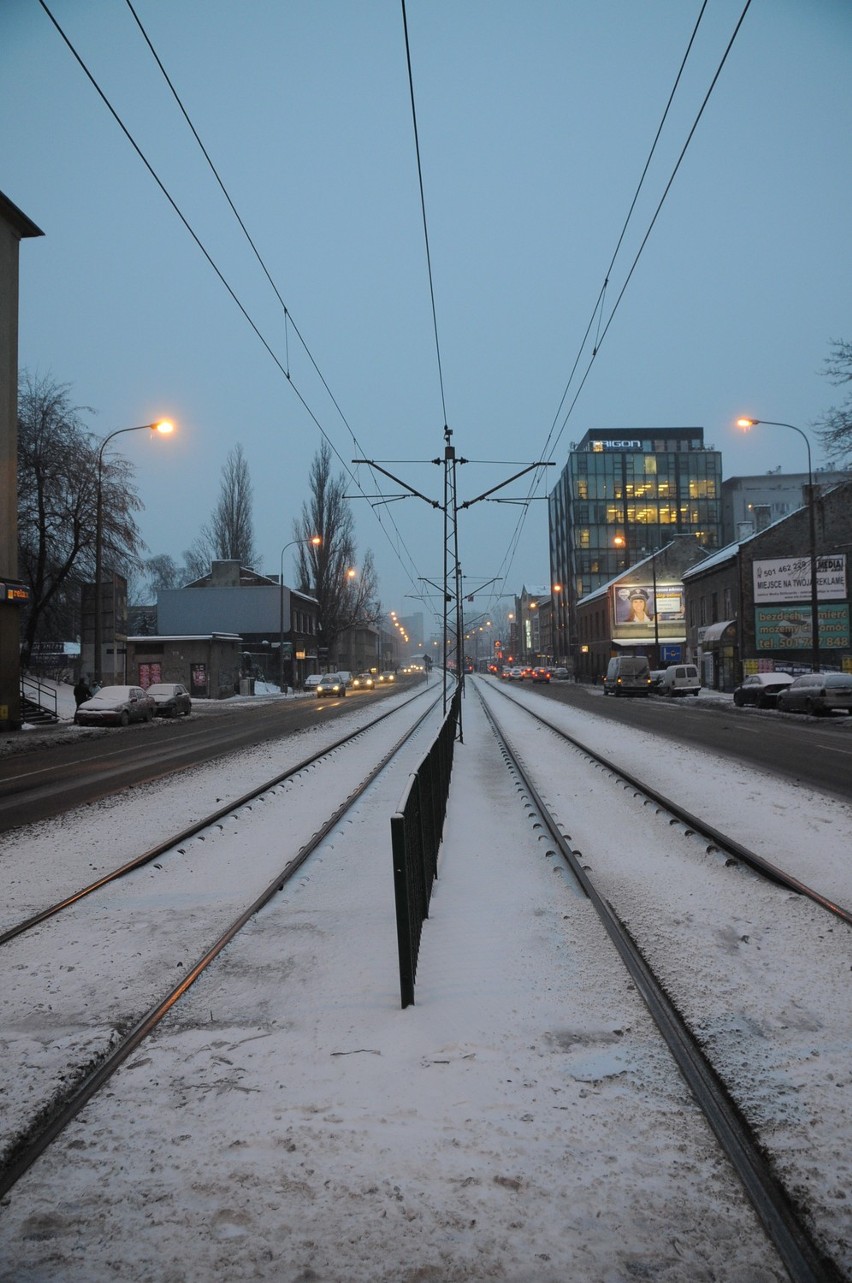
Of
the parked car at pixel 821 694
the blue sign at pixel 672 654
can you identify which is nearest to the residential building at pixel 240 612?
the blue sign at pixel 672 654

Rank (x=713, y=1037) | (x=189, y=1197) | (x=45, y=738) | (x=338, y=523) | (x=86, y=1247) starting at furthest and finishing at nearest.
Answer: (x=338, y=523) < (x=45, y=738) < (x=713, y=1037) < (x=189, y=1197) < (x=86, y=1247)

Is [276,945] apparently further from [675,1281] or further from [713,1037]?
[675,1281]

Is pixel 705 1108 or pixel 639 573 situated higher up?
pixel 639 573

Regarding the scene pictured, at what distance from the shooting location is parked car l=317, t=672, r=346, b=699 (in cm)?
5384

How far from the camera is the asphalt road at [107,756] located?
1254cm

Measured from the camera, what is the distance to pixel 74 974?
5.07 meters

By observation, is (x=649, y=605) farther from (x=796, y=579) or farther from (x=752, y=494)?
(x=752, y=494)

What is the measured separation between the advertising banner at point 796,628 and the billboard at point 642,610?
76.0 ft

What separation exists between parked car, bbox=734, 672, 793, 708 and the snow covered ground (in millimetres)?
29809

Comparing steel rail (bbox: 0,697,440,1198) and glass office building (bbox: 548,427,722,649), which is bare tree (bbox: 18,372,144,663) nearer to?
steel rail (bbox: 0,697,440,1198)

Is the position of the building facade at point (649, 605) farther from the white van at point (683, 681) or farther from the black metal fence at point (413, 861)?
the black metal fence at point (413, 861)

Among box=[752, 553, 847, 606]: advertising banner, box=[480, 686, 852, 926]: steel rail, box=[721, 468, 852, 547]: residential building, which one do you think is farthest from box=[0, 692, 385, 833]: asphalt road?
box=[721, 468, 852, 547]: residential building

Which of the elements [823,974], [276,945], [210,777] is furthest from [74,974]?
[210,777]

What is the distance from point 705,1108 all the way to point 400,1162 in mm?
1249
